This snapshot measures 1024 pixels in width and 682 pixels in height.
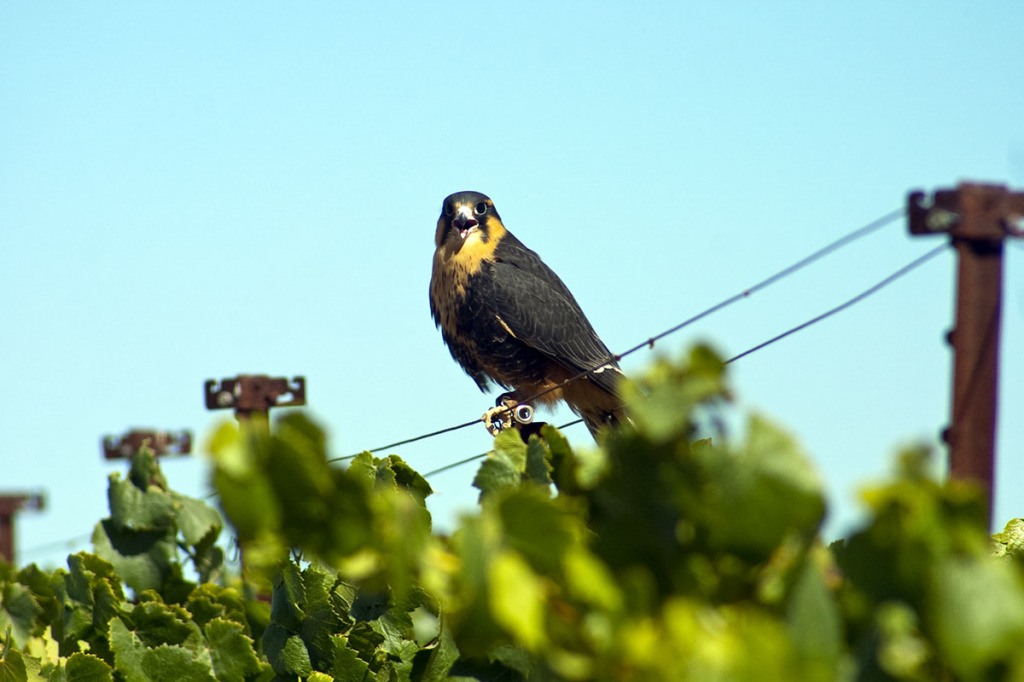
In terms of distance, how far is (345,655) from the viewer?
10.1ft

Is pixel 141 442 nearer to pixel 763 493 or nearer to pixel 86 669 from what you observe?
pixel 86 669

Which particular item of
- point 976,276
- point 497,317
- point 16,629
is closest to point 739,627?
point 976,276

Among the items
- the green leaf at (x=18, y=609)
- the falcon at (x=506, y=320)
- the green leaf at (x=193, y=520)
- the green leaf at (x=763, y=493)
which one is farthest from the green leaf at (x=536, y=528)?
the green leaf at (x=18, y=609)

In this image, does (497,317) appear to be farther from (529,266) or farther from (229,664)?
(229,664)

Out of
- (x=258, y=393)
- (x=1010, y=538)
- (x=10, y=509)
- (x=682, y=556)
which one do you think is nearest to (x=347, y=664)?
(x=1010, y=538)

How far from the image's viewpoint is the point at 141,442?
9.52 metres

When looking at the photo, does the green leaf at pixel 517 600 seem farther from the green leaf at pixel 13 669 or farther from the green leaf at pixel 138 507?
the green leaf at pixel 138 507

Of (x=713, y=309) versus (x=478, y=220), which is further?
(x=478, y=220)

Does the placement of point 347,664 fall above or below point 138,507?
below

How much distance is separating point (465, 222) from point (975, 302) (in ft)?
11.1

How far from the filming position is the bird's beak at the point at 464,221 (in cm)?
562

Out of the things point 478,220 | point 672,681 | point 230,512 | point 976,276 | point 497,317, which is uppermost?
point 478,220

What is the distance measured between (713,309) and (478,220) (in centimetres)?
249

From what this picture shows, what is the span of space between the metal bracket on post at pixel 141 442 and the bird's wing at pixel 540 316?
15.6 feet
